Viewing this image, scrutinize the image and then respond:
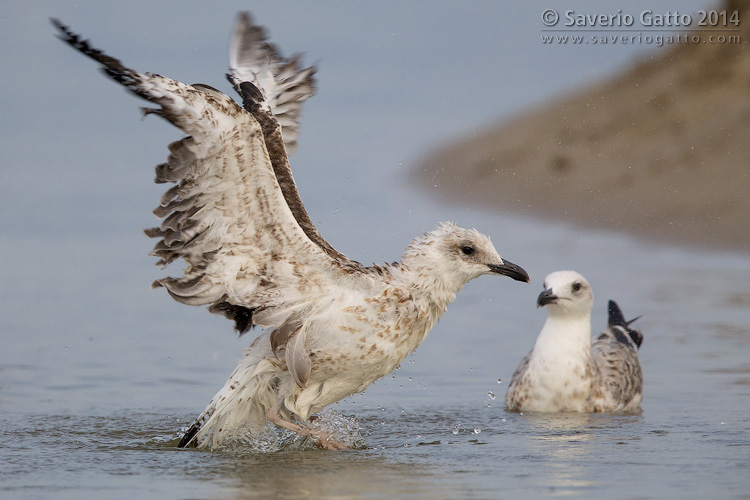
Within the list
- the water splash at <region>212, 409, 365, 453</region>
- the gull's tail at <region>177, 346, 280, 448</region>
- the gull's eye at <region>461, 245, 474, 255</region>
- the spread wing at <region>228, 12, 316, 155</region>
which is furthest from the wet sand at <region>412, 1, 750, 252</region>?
the gull's tail at <region>177, 346, 280, 448</region>

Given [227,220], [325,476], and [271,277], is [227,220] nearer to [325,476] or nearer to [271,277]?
[271,277]

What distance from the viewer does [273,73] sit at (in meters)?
9.59

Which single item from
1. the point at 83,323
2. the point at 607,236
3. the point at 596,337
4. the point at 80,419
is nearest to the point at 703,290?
the point at 596,337

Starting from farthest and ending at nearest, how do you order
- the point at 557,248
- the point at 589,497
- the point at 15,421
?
the point at 557,248 → the point at 15,421 → the point at 589,497

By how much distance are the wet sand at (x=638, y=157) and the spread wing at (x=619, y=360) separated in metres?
5.38

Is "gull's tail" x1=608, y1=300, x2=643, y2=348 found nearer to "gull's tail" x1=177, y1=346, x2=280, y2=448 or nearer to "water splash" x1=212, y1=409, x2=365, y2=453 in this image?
"water splash" x1=212, y1=409, x2=365, y2=453

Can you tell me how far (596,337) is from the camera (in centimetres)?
1123

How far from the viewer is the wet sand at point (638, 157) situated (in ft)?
58.2

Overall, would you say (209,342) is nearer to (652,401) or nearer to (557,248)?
(652,401)

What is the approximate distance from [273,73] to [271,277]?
241cm

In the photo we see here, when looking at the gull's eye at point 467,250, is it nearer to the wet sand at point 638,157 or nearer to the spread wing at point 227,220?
the spread wing at point 227,220

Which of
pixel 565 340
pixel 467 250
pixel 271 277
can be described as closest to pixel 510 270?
pixel 467 250

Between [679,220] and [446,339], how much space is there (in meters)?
6.75

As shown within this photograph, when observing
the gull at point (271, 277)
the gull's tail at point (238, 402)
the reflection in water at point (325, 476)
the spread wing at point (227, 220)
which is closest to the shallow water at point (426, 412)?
the reflection in water at point (325, 476)
